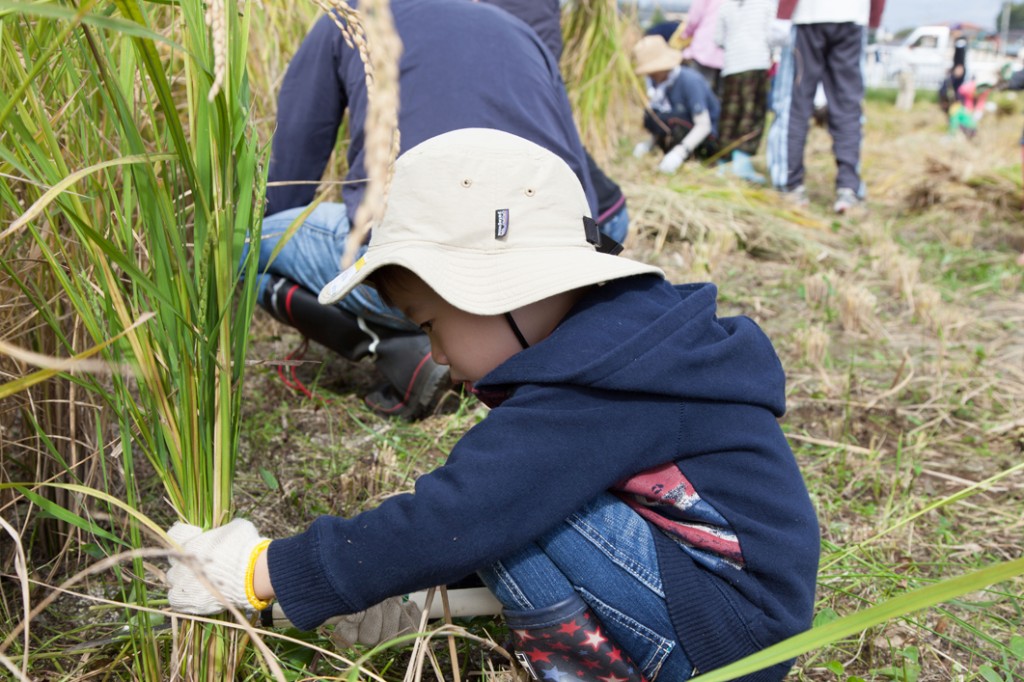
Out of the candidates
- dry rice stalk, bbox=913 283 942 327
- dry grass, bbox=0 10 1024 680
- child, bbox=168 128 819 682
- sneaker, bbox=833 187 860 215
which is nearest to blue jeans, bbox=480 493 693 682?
child, bbox=168 128 819 682

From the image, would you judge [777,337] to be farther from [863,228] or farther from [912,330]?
[863,228]

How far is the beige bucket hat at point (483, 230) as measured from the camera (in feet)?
3.72

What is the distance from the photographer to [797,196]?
16.1ft

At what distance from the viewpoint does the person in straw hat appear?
5750 mm

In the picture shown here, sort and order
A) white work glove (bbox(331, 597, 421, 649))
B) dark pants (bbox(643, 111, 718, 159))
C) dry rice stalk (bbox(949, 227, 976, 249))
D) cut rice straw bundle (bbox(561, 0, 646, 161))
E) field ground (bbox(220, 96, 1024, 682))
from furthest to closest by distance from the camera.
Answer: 1. dark pants (bbox(643, 111, 718, 159))
2. cut rice straw bundle (bbox(561, 0, 646, 161))
3. dry rice stalk (bbox(949, 227, 976, 249))
4. field ground (bbox(220, 96, 1024, 682))
5. white work glove (bbox(331, 597, 421, 649))

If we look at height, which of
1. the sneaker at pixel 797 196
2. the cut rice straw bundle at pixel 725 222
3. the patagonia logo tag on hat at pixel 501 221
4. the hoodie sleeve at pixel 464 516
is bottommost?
the sneaker at pixel 797 196

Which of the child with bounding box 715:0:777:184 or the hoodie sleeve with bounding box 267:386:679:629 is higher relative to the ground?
the hoodie sleeve with bounding box 267:386:679:629

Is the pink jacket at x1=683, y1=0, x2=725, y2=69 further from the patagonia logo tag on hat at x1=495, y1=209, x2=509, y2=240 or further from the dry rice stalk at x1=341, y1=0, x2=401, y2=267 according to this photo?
the dry rice stalk at x1=341, y1=0, x2=401, y2=267

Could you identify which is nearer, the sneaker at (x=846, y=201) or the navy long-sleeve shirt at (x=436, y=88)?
the navy long-sleeve shirt at (x=436, y=88)

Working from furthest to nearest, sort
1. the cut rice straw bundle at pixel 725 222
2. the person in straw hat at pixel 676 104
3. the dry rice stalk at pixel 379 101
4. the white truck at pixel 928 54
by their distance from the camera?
the white truck at pixel 928 54 < the person in straw hat at pixel 676 104 < the cut rice straw bundle at pixel 725 222 < the dry rice stalk at pixel 379 101

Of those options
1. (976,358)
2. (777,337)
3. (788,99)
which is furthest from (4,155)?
(788,99)

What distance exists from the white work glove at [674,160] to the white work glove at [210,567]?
14.0ft

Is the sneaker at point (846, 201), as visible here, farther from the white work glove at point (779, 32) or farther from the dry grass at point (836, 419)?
the white work glove at point (779, 32)

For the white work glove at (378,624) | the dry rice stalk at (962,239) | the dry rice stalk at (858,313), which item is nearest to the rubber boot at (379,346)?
the white work glove at (378,624)
